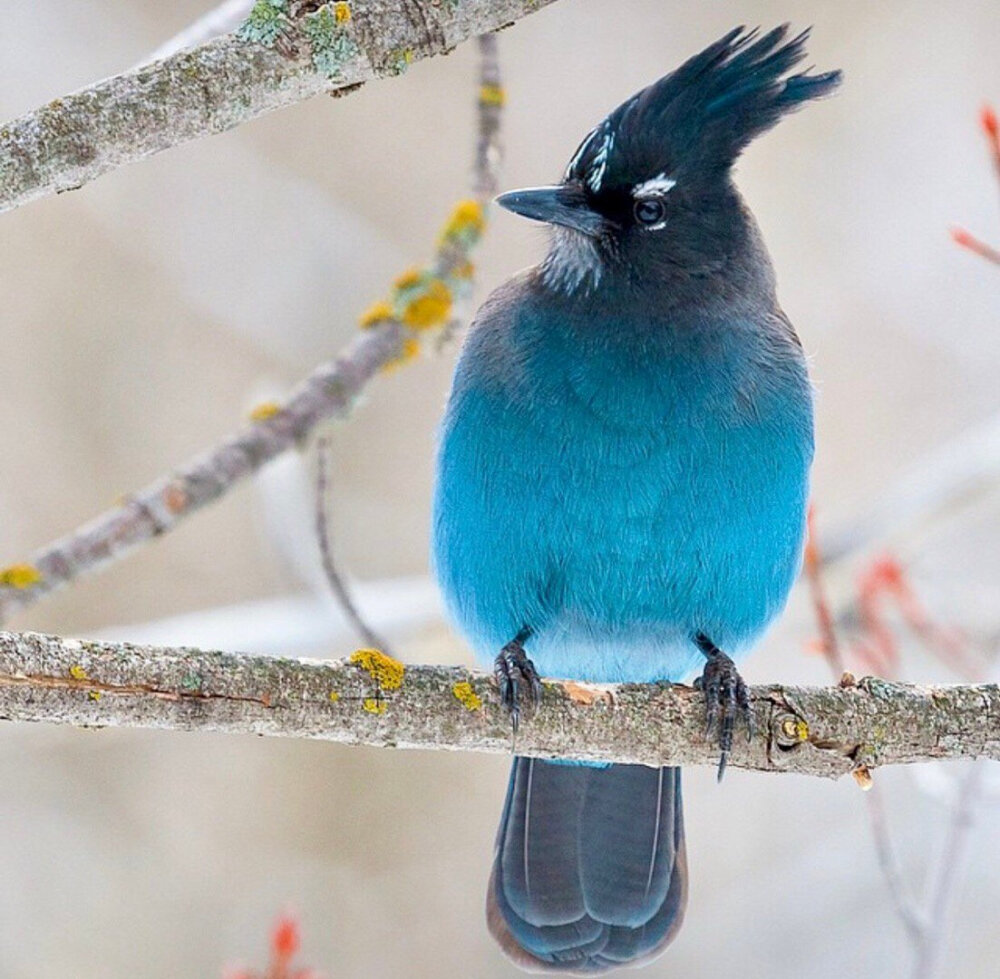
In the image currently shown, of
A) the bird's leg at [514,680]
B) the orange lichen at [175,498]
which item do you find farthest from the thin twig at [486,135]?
the bird's leg at [514,680]

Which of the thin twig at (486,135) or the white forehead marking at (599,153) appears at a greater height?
the thin twig at (486,135)

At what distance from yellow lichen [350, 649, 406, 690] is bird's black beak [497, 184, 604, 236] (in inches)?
56.2

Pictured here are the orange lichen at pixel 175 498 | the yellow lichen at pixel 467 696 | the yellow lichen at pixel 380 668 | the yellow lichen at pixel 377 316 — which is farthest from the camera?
the yellow lichen at pixel 377 316

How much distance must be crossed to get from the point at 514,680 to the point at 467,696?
171mm

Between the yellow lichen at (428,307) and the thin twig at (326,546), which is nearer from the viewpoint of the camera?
the thin twig at (326,546)

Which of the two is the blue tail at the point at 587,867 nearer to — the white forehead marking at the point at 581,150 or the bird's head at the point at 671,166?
the bird's head at the point at 671,166

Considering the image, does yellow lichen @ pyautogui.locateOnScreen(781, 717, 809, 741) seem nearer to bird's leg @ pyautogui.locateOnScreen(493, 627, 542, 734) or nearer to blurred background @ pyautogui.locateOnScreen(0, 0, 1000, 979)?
bird's leg @ pyautogui.locateOnScreen(493, 627, 542, 734)

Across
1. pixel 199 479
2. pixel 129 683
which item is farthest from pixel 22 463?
pixel 129 683

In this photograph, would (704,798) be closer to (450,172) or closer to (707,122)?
(450,172)

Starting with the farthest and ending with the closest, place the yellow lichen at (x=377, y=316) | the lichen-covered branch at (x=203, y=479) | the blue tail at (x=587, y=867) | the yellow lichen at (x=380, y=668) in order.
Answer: the yellow lichen at (x=377, y=316)
the blue tail at (x=587, y=867)
the lichen-covered branch at (x=203, y=479)
the yellow lichen at (x=380, y=668)

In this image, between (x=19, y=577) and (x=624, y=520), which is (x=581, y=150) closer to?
(x=624, y=520)

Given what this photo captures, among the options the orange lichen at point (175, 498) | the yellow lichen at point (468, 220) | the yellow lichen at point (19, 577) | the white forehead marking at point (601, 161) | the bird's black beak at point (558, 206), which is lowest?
the yellow lichen at point (19, 577)

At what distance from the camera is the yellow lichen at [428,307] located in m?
4.93

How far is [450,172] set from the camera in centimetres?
932
